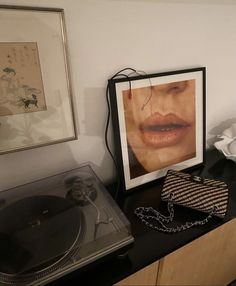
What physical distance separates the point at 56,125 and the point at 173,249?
57 centimetres

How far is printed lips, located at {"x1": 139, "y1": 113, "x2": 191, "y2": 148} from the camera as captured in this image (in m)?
0.98

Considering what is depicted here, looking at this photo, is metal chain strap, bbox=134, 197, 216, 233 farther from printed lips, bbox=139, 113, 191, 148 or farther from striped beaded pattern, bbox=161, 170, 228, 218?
printed lips, bbox=139, 113, 191, 148

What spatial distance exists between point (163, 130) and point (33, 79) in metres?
0.57

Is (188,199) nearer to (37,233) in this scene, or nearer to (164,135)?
(164,135)

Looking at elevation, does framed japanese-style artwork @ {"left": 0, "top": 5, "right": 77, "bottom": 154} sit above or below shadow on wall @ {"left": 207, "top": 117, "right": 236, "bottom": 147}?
above

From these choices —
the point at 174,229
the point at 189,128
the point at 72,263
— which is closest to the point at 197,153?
the point at 189,128

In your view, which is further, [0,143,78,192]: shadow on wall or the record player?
[0,143,78,192]: shadow on wall

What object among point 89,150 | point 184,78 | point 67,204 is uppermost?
point 184,78

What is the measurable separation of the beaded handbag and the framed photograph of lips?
14 cm

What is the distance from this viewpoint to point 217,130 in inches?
51.6

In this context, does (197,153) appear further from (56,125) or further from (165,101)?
(56,125)

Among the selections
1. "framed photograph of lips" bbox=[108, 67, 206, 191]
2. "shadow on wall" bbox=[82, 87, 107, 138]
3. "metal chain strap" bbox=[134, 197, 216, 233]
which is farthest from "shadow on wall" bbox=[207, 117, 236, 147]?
"shadow on wall" bbox=[82, 87, 107, 138]

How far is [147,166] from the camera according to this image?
1011 millimetres

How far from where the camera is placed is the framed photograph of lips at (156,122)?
903 mm
